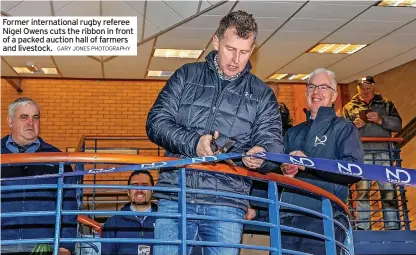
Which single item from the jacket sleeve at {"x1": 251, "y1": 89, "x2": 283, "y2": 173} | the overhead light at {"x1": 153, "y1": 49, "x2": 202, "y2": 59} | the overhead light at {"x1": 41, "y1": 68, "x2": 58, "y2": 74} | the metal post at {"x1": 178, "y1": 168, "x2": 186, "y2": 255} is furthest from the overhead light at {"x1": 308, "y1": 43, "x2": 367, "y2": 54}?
the metal post at {"x1": 178, "y1": 168, "x2": 186, "y2": 255}

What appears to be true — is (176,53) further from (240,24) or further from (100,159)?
(100,159)

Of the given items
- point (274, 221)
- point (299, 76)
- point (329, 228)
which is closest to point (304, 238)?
point (329, 228)

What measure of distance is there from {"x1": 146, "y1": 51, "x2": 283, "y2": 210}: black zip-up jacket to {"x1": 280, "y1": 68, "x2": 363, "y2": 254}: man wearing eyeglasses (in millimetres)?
496

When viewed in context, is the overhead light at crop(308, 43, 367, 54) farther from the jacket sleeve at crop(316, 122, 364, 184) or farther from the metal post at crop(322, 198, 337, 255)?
the metal post at crop(322, 198, 337, 255)

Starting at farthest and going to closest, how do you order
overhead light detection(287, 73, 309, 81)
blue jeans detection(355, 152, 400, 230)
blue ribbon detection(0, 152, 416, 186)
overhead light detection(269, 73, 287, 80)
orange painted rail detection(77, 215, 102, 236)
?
overhead light detection(287, 73, 309, 81), overhead light detection(269, 73, 287, 80), blue jeans detection(355, 152, 400, 230), orange painted rail detection(77, 215, 102, 236), blue ribbon detection(0, 152, 416, 186)

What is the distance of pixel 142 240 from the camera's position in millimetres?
2172

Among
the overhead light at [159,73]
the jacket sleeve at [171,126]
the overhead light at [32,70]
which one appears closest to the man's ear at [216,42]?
the jacket sleeve at [171,126]

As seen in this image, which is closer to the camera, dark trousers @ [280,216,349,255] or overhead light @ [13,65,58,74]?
dark trousers @ [280,216,349,255]

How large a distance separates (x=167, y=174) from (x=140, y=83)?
380 inches

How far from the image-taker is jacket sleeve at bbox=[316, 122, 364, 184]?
9.55ft

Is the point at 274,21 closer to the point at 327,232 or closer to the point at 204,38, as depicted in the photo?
the point at 204,38

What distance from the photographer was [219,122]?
2.34m

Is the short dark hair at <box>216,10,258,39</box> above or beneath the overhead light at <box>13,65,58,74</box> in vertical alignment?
beneath

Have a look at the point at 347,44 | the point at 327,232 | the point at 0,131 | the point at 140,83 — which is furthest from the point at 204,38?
the point at 327,232
